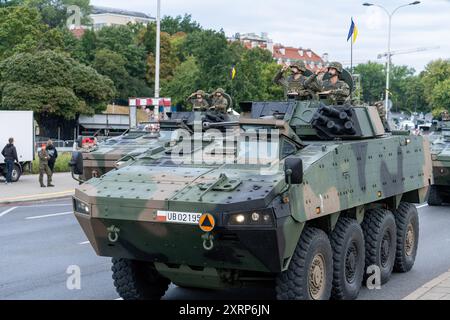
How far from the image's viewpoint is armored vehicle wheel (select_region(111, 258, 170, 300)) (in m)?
8.78

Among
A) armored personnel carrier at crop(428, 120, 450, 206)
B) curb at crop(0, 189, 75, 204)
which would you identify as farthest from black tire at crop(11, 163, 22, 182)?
armored personnel carrier at crop(428, 120, 450, 206)

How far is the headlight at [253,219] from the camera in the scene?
7352mm

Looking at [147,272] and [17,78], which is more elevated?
[17,78]

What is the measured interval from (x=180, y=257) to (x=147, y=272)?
4.21ft

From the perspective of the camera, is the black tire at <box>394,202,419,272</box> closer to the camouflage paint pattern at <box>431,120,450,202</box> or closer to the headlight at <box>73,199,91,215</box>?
the headlight at <box>73,199,91,215</box>

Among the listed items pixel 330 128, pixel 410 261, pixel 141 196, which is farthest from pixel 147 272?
pixel 410 261

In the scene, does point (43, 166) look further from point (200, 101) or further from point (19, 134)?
point (200, 101)

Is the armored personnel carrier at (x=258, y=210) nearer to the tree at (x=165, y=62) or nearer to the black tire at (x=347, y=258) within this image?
the black tire at (x=347, y=258)

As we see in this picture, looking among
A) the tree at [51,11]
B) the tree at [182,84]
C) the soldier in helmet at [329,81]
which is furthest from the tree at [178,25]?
the soldier in helmet at [329,81]

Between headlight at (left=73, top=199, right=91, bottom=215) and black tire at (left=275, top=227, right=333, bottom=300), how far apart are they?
207cm

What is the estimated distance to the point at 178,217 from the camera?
7.59 m

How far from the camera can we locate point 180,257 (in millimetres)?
7859

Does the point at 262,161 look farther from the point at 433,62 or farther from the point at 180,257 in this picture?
the point at 433,62
